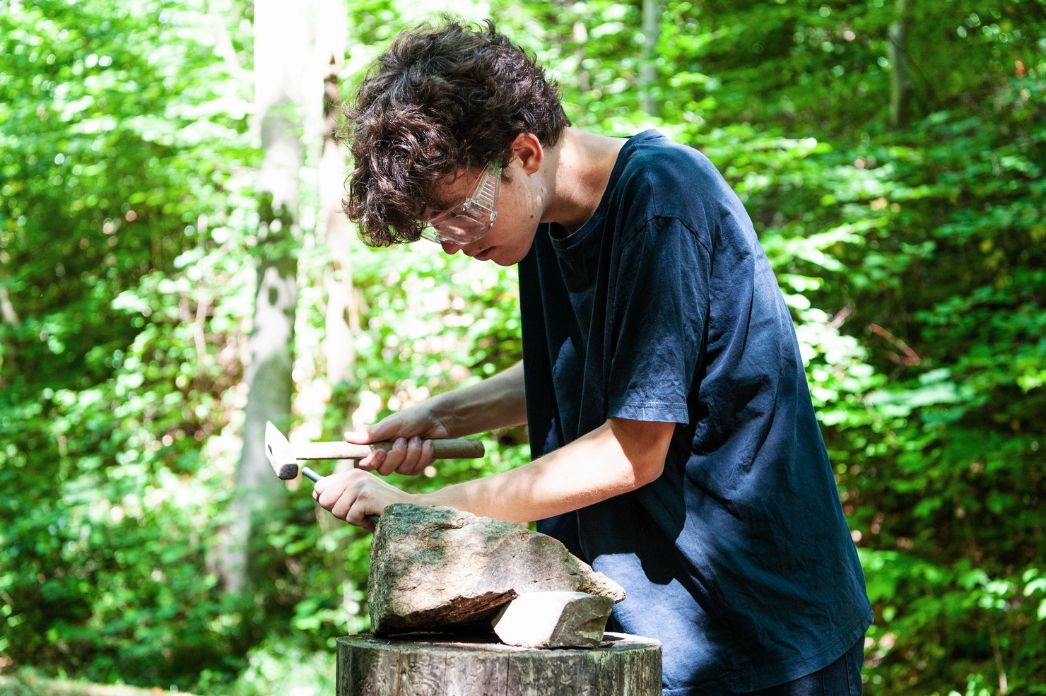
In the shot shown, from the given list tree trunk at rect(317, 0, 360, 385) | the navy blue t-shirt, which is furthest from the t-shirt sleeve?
tree trunk at rect(317, 0, 360, 385)

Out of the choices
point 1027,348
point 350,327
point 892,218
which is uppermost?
point 892,218

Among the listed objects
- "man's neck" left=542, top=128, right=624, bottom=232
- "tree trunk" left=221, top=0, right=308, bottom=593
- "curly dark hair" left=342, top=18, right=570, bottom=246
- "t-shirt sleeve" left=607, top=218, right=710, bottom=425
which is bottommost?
"tree trunk" left=221, top=0, right=308, bottom=593

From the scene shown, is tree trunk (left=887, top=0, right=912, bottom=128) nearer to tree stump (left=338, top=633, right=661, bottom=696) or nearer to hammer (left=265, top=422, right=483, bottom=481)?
hammer (left=265, top=422, right=483, bottom=481)

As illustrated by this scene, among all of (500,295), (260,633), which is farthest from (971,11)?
(260,633)

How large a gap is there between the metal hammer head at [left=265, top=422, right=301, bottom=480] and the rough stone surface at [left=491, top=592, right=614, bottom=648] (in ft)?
1.93

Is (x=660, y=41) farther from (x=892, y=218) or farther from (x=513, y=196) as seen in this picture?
(x=513, y=196)

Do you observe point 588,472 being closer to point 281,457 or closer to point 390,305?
point 281,457

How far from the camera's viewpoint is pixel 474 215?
176 centimetres

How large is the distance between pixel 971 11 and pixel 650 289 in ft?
19.4

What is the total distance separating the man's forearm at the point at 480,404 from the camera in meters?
2.24

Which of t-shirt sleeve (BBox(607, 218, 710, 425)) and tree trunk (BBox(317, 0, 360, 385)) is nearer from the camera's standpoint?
t-shirt sleeve (BBox(607, 218, 710, 425))

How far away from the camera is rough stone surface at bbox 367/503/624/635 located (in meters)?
1.64

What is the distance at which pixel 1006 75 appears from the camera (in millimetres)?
6484

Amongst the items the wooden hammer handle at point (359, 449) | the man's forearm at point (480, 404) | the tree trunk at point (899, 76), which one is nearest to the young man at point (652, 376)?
the wooden hammer handle at point (359, 449)
